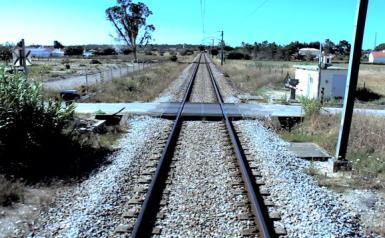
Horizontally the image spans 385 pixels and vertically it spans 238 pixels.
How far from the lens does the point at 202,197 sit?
7078 mm

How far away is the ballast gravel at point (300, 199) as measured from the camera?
236 inches

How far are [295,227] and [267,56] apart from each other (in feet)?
380

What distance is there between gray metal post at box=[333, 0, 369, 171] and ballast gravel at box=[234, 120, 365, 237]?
2.52 feet

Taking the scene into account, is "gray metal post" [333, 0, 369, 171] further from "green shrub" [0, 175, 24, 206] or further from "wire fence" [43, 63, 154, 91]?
"wire fence" [43, 63, 154, 91]

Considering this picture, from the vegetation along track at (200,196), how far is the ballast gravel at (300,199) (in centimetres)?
27

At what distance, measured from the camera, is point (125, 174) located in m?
8.38

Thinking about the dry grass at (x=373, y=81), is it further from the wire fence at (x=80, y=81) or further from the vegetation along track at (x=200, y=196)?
the vegetation along track at (x=200, y=196)

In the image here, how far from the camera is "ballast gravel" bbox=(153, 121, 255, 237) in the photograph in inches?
233

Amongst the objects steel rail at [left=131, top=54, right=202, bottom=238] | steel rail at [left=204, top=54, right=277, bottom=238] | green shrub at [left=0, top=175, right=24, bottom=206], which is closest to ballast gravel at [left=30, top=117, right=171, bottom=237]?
steel rail at [left=131, top=54, right=202, bottom=238]

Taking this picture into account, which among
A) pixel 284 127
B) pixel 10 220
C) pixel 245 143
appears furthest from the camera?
pixel 284 127

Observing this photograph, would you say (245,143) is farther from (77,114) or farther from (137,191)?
(77,114)

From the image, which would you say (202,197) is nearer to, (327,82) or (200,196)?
(200,196)

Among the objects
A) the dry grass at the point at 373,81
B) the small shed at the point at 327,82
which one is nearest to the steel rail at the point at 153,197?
the small shed at the point at 327,82

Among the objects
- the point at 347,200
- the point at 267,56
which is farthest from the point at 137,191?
the point at 267,56
